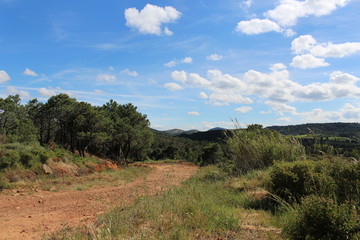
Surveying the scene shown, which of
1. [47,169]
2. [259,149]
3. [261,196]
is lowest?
[47,169]

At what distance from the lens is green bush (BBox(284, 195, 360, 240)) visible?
9.96 ft

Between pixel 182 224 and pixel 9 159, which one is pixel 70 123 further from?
pixel 182 224

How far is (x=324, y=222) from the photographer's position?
3.18 m

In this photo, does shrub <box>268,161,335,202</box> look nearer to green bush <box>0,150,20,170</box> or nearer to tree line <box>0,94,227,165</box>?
green bush <box>0,150,20,170</box>

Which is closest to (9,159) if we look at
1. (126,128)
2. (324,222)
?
(324,222)

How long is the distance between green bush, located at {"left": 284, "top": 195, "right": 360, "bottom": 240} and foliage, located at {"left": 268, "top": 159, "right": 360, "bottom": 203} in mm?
1351

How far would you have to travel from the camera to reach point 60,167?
49.2 ft

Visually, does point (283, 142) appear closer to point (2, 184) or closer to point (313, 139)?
point (313, 139)

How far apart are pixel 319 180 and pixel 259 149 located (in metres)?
4.33

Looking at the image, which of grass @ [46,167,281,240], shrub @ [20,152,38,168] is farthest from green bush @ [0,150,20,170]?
grass @ [46,167,281,240]

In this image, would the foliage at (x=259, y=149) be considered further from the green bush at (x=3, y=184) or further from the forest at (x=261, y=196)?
the green bush at (x=3, y=184)

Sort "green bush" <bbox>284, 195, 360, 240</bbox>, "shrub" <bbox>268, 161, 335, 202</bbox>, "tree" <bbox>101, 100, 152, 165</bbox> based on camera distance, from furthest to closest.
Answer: "tree" <bbox>101, 100, 152, 165</bbox> → "shrub" <bbox>268, 161, 335, 202</bbox> → "green bush" <bbox>284, 195, 360, 240</bbox>

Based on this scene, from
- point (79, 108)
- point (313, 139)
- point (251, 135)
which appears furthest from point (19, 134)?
point (313, 139)

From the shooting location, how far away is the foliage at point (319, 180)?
474cm
